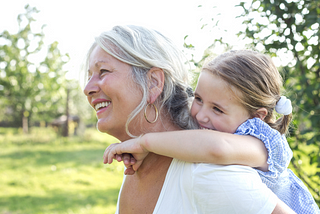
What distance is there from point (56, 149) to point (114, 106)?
10.0m

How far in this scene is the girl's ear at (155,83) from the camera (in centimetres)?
172

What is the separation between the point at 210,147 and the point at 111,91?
0.71 metres

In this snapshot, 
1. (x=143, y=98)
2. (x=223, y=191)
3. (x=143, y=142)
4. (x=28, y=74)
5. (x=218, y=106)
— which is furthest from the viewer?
(x=28, y=74)

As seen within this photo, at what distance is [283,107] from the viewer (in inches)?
63.0

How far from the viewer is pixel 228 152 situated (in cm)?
120

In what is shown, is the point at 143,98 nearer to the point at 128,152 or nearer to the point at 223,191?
the point at 128,152

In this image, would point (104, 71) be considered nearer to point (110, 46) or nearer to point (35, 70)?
→ point (110, 46)

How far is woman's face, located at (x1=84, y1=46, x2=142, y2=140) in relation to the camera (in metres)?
1.65

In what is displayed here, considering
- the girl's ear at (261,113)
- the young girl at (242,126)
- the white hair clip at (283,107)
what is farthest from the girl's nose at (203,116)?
the white hair clip at (283,107)

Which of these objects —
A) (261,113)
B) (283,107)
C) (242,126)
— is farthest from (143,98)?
(283,107)

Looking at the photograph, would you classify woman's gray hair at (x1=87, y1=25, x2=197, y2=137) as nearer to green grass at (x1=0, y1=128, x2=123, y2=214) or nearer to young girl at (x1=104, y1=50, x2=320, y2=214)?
young girl at (x1=104, y1=50, x2=320, y2=214)

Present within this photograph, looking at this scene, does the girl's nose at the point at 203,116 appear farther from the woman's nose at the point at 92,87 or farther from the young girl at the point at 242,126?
the woman's nose at the point at 92,87

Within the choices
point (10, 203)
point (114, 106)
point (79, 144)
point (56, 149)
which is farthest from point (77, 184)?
point (114, 106)

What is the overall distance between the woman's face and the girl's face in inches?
15.1
